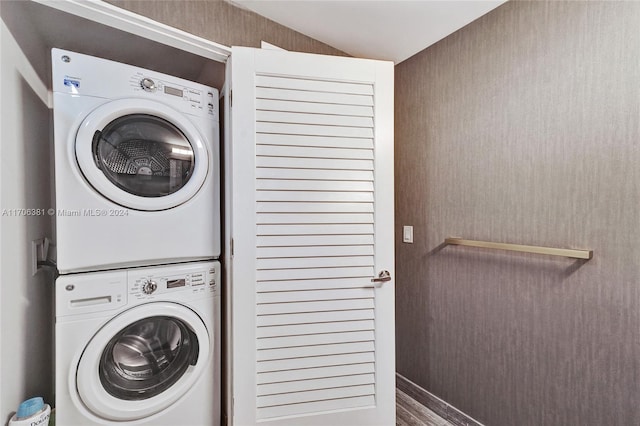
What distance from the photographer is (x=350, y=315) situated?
1470 millimetres

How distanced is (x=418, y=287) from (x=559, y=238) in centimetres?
83

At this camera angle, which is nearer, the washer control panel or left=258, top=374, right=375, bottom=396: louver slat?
the washer control panel

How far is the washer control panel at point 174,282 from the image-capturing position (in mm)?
1246

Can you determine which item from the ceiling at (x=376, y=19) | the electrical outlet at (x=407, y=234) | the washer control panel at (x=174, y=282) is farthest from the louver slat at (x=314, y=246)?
the electrical outlet at (x=407, y=234)

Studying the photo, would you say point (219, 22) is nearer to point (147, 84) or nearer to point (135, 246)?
point (147, 84)

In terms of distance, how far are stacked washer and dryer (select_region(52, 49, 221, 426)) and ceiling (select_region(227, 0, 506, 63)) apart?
2.11ft

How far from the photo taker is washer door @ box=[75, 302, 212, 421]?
45.0 inches

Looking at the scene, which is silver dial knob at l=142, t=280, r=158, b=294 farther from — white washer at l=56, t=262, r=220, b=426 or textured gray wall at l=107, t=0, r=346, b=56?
Answer: textured gray wall at l=107, t=0, r=346, b=56

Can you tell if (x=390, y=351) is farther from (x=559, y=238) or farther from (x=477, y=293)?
(x=559, y=238)

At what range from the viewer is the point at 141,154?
1.29 meters

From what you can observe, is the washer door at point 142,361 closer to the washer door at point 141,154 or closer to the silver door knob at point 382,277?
the washer door at point 141,154

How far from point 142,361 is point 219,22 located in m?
1.66

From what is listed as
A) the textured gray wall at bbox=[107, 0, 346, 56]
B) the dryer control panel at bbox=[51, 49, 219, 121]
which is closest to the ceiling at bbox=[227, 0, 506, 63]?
the textured gray wall at bbox=[107, 0, 346, 56]

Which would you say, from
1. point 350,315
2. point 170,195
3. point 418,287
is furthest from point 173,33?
point 418,287
